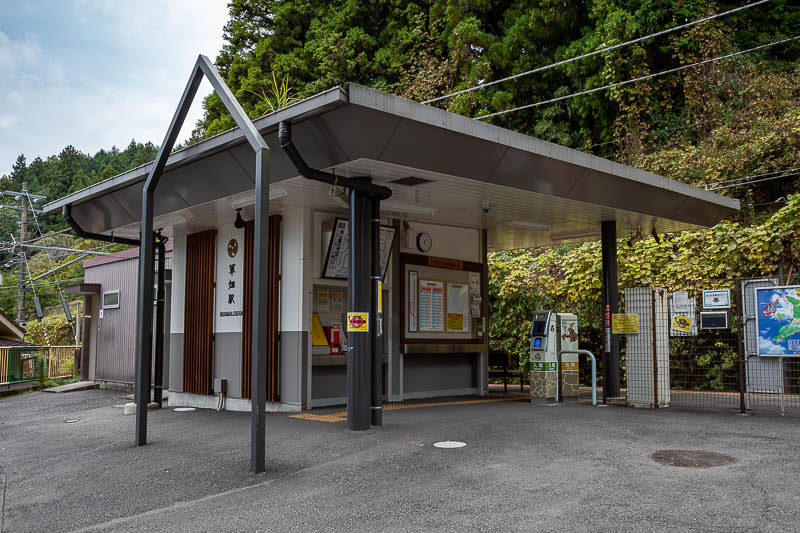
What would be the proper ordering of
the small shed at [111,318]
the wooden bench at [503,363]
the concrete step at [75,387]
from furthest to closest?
the concrete step at [75,387] → the small shed at [111,318] → the wooden bench at [503,363]

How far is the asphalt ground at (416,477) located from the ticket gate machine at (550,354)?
1779 mm

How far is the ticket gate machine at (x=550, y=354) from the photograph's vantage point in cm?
1052

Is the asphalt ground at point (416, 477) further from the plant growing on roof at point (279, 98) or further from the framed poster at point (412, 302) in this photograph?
the plant growing on roof at point (279, 98)

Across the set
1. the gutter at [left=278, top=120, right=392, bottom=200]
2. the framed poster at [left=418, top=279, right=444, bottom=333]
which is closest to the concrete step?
the framed poster at [left=418, top=279, right=444, bottom=333]

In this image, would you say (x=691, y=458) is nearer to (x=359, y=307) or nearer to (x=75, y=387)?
(x=359, y=307)

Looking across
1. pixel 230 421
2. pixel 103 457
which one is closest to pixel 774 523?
pixel 103 457

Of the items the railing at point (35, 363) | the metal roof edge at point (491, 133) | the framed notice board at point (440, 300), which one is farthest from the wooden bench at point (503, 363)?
the railing at point (35, 363)

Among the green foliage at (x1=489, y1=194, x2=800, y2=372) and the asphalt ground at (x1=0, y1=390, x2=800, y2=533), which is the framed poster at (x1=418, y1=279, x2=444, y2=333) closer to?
the asphalt ground at (x1=0, y1=390, x2=800, y2=533)

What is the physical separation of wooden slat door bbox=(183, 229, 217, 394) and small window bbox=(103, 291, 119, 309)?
20.5 feet

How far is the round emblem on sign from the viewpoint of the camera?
34.9ft

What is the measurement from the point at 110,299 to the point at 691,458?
14799mm

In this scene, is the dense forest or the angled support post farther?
the dense forest

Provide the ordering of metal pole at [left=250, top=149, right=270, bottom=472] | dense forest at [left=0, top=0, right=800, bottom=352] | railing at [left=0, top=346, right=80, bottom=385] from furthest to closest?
railing at [left=0, top=346, right=80, bottom=385] → dense forest at [left=0, top=0, right=800, bottom=352] → metal pole at [left=250, top=149, right=270, bottom=472]

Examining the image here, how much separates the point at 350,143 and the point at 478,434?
332 centimetres
